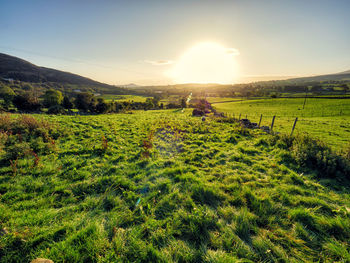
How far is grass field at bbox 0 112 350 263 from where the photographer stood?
8.53 ft

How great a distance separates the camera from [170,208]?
369 centimetres

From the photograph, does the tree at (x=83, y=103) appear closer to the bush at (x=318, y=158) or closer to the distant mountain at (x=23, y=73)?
the bush at (x=318, y=158)

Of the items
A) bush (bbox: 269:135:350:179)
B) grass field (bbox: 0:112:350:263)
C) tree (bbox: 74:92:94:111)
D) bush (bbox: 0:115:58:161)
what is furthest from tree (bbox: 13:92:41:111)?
bush (bbox: 269:135:350:179)

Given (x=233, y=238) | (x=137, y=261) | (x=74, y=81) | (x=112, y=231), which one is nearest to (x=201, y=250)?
(x=233, y=238)

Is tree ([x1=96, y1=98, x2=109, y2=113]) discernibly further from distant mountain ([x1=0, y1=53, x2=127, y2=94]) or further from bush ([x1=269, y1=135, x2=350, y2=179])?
distant mountain ([x1=0, y1=53, x2=127, y2=94])

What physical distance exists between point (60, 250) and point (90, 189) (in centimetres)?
194

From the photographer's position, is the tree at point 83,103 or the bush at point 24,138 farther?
the tree at point 83,103

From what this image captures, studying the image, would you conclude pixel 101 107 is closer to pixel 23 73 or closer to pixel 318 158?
pixel 318 158

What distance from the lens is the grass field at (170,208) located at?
8.53 ft

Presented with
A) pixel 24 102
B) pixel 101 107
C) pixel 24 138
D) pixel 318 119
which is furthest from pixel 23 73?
pixel 318 119

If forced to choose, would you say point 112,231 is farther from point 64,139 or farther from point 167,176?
point 64,139

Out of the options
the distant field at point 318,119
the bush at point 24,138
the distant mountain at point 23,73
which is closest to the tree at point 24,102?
the bush at point 24,138

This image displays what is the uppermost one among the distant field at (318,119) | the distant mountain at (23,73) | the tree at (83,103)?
the distant mountain at (23,73)

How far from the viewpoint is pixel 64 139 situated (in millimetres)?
8180
